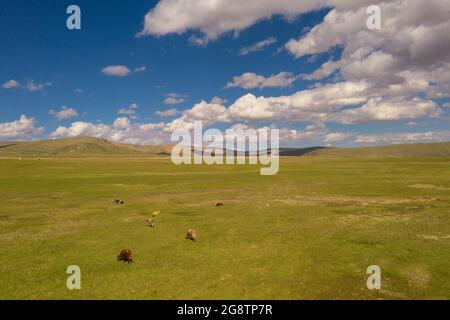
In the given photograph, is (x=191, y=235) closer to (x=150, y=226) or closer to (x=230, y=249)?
(x=230, y=249)

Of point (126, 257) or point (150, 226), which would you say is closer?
point (126, 257)

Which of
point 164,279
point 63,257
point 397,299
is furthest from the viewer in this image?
point 63,257

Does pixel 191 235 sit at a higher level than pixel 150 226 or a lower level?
higher

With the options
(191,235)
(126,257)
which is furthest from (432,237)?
(126,257)

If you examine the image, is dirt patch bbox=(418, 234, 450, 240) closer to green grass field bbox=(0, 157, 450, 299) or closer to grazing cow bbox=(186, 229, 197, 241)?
green grass field bbox=(0, 157, 450, 299)

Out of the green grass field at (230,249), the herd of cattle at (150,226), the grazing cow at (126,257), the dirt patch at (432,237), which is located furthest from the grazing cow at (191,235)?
the dirt patch at (432,237)

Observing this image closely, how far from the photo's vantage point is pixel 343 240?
2478cm

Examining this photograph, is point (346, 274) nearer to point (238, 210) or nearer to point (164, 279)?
point (164, 279)

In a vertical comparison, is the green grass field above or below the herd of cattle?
below

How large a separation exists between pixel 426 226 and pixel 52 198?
43.1m

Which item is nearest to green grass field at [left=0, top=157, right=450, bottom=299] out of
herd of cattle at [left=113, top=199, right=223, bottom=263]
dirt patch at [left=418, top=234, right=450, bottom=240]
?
dirt patch at [left=418, top=234, right=450, bottom=240]

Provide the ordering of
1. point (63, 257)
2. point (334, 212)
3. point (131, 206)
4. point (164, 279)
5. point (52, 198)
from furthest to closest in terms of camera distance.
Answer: point (52, 198) < point (131, 206) < point (334, 212) < point (63, 257) < point (164, 279)
